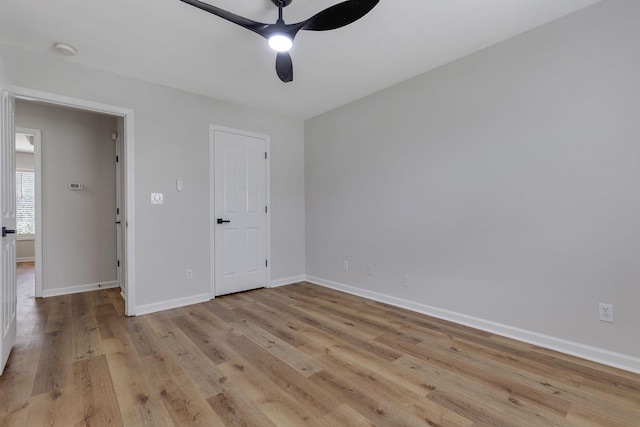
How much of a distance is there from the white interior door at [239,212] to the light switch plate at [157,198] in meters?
0.62

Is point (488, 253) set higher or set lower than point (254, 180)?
lower

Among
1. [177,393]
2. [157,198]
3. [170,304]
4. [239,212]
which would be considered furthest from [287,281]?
[177,393]

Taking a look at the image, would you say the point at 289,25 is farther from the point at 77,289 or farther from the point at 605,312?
the point at 77,289

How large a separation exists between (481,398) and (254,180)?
10.9 ft

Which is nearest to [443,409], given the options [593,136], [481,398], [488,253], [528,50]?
[481,398]

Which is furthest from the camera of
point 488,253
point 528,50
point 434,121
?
point 434,121

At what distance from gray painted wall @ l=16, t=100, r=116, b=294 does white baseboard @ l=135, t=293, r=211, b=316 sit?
5.33ft

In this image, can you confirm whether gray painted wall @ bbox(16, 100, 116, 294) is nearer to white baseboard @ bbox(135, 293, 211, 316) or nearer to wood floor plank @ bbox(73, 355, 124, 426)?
white baseboard @ bbox(135, 293, 211, 316)

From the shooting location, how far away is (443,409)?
159cm

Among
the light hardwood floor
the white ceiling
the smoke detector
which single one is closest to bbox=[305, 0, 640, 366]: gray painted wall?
the white ceiling

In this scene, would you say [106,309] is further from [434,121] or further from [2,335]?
[434,121]

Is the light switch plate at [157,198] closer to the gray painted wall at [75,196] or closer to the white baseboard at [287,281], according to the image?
the gray painted wall at [75,196]

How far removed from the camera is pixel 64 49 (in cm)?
253

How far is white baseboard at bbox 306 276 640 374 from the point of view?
199 centimetres
